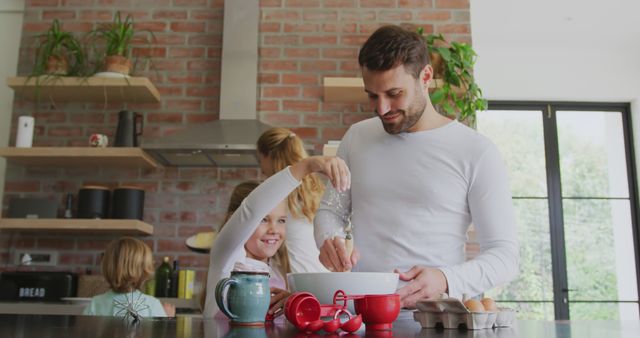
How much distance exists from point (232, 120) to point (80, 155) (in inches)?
33.7

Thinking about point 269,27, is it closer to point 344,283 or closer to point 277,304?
point 277,304

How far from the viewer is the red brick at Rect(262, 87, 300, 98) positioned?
12.5ft

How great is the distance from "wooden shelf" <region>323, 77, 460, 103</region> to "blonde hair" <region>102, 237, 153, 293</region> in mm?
1446

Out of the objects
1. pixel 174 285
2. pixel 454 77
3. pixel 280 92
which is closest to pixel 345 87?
pixel 280 92

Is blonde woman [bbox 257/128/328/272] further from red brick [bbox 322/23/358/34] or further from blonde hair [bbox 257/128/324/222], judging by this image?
red brick [bbox 322/23/358/34]

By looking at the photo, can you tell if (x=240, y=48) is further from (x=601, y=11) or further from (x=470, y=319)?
(x=470, y=319)

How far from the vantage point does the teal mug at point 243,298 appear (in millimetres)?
1046

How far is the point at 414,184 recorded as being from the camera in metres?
1.72

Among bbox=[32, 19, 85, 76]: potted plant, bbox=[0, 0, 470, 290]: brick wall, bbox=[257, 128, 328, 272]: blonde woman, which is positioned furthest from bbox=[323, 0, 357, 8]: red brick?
bbox=[257, 128, 328, 272]: blonde woman

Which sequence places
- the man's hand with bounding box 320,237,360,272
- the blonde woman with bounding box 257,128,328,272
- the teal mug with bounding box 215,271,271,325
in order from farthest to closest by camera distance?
the blonde woman with bounding box 257,128,328,272 → the man's hand with bounding box 320,237,360,272 → the teal mug with bounding box 215,271,271,325

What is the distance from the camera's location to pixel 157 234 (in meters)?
3.76

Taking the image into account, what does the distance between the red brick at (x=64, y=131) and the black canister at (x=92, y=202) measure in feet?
1.45

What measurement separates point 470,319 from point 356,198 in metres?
0.78

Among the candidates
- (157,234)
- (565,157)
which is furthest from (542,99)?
(157,234)
